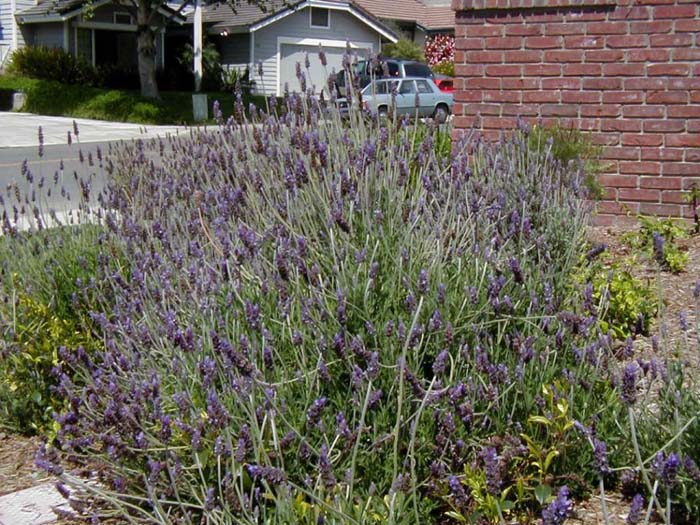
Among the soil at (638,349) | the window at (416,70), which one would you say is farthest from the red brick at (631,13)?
the window at (416,70)

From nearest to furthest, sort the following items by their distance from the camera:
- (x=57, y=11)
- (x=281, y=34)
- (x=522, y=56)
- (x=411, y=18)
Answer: (x=522, y=56)
(x=57, y=11)
(x=281, y=34)
(x=411, y=18)

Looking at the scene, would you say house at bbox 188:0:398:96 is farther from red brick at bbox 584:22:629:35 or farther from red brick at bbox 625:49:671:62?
red brick at bbox 625:49:671:62

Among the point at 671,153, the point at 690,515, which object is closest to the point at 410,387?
the point at 690,515

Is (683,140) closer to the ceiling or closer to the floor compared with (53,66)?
closer to the floor

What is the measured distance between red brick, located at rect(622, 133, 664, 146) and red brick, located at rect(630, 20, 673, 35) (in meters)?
0.79

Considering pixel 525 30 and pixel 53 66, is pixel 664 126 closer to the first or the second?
pixel 525 30

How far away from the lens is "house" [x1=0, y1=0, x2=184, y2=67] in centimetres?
3312

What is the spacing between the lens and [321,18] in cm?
3762

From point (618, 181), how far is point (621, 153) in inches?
8.8

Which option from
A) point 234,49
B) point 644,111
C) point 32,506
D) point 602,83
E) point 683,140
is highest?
point 234,49

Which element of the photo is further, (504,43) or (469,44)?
(469,44)

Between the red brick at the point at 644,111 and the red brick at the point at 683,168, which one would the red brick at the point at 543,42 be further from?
the red brick at the point at 683,168

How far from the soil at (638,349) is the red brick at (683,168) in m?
0.91

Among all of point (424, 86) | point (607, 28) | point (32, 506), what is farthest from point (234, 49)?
point (32, 506)
